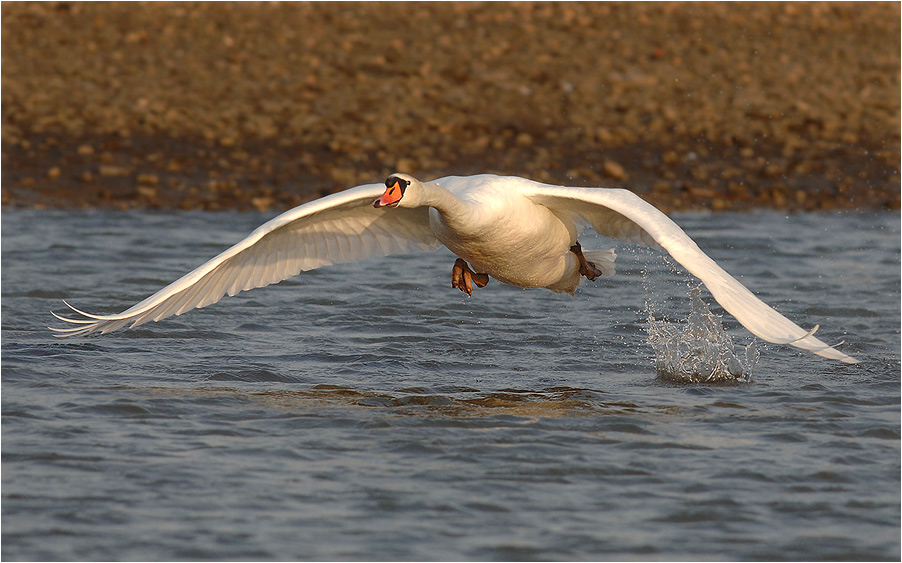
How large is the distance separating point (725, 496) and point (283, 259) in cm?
389

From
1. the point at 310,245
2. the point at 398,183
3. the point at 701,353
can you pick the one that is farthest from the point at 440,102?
the point at 398,183

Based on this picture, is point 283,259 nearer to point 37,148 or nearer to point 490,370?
point 490,370

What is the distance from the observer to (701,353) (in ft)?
29.6

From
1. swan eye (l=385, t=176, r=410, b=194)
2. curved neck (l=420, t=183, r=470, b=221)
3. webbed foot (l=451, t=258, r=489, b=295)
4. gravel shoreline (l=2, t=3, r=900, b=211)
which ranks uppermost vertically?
gravel shoreline (l=2, t=3, r=900, b=211)

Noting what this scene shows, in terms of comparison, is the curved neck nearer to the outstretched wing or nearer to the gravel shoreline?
the outstretched wing

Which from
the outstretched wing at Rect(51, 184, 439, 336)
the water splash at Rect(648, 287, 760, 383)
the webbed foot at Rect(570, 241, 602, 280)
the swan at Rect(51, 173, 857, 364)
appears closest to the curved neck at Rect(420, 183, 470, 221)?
the swan at Rect(51, 173, 857, 364)

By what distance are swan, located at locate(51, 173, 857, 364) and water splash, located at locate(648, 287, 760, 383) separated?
69 centimetres

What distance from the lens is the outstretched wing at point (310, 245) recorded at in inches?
326

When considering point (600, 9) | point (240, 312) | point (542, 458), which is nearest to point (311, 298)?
point (240, 312)

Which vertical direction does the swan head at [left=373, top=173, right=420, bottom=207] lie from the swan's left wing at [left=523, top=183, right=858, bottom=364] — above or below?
above

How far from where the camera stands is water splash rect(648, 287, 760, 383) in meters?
8.81

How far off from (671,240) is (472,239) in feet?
4.36

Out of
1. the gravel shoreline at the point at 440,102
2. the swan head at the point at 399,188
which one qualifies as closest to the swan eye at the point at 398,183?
the swan head at the point at 399,188

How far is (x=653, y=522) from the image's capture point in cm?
604
